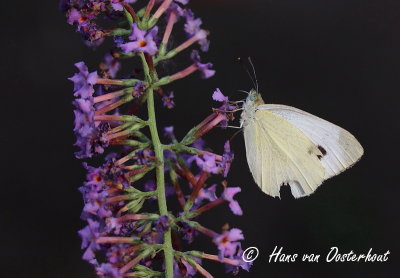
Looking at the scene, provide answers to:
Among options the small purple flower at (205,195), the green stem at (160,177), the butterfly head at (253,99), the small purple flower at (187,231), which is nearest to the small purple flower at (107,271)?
the green stem at (160,177)

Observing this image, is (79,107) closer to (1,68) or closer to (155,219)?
(155,219)

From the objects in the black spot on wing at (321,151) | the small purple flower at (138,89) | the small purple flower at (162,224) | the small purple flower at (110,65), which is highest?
the small purple flower at (110,65)

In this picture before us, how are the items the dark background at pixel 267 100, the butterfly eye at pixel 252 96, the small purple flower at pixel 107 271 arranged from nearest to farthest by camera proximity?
the small purple flower at pixel 107 271 → the butterfly eye at pixel 252 96 → the dark background at pixel 267 100

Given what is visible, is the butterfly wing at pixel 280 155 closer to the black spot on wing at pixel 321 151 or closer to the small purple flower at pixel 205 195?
the black spot on wing at pixel 321 151

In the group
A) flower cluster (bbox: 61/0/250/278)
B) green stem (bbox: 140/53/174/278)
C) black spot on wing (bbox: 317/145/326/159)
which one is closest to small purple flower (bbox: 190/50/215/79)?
flower cluster (bbox: 61/0/250/278)

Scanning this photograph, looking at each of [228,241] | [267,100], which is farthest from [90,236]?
[267,100]

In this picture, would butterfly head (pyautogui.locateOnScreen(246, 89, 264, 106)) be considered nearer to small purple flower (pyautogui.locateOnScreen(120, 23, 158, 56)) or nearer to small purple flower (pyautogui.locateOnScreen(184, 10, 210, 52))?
small purple flower (pyautogui.locateOnScreen(184, 10, 210, 52))
